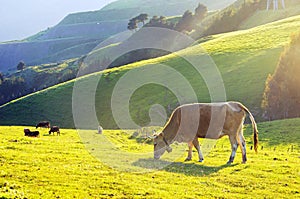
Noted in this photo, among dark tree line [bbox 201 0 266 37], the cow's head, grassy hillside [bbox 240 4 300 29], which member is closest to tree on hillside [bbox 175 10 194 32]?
dark tree line [bbox 201 0 266 37]

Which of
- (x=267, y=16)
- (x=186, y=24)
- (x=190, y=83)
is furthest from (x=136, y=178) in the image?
(x=186, y=24)

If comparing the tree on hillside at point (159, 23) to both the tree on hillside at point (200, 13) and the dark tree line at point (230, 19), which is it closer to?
the tree on hillside at point (200, 13)

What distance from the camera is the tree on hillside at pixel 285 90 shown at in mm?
52406

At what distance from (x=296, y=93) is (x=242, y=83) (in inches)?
604

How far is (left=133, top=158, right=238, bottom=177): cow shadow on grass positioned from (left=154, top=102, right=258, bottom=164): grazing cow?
1.08 metres

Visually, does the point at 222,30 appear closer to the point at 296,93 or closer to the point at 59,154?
the point at 296,93

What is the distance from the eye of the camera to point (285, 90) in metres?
53.0

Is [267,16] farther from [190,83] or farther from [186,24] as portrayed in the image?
[190,83]

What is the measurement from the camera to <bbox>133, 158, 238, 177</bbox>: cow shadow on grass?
1934 centimetres

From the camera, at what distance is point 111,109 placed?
7712 cm

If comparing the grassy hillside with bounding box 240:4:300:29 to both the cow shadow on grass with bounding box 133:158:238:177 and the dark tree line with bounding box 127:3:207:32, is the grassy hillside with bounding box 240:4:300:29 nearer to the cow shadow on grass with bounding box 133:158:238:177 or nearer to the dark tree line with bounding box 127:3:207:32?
the dark tree line with bounding box 127:3:207:32

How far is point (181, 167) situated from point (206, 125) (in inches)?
127

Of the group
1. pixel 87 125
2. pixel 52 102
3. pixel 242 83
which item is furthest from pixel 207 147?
pixel 52 102

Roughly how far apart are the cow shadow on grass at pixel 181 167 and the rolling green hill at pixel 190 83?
36460mm
